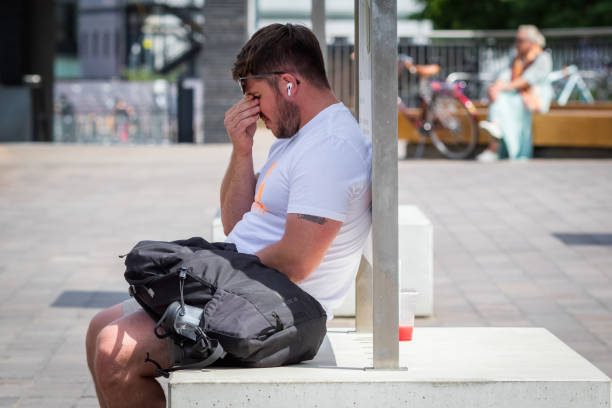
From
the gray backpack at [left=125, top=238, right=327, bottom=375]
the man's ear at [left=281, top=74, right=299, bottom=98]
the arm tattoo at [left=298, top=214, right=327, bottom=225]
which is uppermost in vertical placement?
the man's ear at [left=281, top=74, right=299, bottom=98]

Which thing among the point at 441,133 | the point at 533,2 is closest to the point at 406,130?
the point at 441,133

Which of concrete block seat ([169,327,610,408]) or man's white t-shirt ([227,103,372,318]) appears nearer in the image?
concrete block seat ([169,327,610,408])

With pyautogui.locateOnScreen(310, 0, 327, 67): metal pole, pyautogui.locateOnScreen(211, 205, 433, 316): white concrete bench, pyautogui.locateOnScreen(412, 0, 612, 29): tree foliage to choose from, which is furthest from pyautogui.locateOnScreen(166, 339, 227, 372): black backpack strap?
pyautogui.locateOnScreen(412, 0, 612, 29): tree foliage

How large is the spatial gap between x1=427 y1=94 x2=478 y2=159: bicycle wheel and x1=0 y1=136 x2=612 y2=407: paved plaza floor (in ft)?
2.65

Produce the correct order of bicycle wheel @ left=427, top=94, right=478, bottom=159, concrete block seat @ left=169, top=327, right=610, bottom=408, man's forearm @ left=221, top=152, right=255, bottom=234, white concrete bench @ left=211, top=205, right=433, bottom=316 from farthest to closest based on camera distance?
bicycle wheel @ left=427, top=94, right=478, bottom=159
white concrete bench @ left=211, top=205, right=433, bottom=316
man's forearm @ left=221, top=152, right=255, bottom=234
concrete block seat @ left=169, top=327, right=610, bottom=408

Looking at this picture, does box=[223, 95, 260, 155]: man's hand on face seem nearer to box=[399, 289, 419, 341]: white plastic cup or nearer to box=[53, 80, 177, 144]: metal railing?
box=[399, 289, 419, 341]: white plastic cup

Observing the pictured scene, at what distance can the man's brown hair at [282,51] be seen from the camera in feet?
9.93

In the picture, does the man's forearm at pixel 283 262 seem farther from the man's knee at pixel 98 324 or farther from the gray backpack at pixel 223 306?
the man's knee at pixel 98 324

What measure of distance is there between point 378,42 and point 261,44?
15.7 inches

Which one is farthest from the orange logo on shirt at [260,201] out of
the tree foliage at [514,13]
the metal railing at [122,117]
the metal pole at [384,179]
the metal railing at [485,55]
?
the tree foliage at [514,13]

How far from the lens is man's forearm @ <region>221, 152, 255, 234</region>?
343cm

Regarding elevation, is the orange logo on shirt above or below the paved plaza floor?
above

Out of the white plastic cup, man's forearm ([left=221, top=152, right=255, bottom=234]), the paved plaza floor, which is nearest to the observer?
the white plastic cup

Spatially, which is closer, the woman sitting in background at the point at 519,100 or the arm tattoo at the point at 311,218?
the arm tattoo at the point at 311,218
